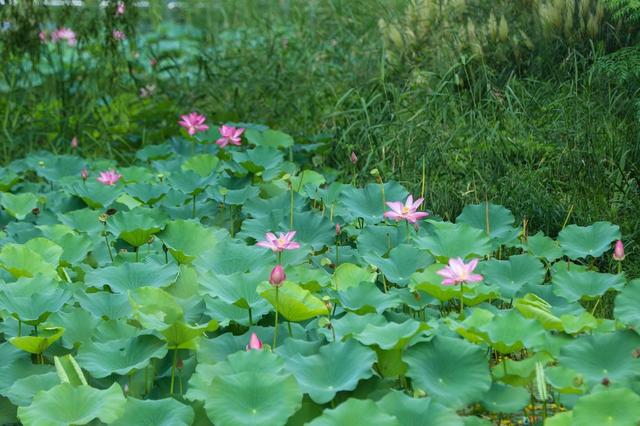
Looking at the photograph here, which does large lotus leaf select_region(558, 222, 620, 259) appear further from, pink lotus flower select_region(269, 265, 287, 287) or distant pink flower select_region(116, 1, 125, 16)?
distant pink flower select_region(116, 1, 125, 16)

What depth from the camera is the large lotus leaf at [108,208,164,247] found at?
3010 millimetres

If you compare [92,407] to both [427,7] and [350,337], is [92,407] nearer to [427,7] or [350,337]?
[350,337]

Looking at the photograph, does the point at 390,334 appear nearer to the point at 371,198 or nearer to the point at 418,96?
the point at 371,198

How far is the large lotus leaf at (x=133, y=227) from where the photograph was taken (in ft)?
9.87

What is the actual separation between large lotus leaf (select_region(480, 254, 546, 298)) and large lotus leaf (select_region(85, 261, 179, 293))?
2.84ft

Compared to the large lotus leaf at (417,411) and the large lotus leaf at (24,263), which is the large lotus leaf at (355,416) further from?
the large lotus leaf at (24,263)

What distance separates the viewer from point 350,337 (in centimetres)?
229

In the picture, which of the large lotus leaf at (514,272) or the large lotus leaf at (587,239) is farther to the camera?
the large lotus leaf at (587,239)

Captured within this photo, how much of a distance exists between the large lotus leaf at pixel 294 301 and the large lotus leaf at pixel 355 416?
0.43m

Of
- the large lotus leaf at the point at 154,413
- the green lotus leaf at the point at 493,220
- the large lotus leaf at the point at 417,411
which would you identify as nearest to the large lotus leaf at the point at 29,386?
the large lotus leaf at the point at 154,413

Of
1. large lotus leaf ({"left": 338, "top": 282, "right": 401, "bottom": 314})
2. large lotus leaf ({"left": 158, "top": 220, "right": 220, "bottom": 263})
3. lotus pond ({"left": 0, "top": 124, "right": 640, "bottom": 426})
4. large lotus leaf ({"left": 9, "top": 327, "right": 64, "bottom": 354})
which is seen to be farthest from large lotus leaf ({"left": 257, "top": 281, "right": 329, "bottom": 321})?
large lotus leaf ({"left": 158, "top": 220, "right": 220, "bottom": 263})

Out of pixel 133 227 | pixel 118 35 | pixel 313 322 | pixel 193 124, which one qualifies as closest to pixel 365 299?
pixel 313 322

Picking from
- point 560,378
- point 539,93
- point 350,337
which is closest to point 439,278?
point 350,337

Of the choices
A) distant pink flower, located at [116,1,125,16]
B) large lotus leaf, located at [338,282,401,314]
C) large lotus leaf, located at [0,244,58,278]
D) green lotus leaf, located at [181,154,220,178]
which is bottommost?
green lotus leaf, located at [181,154,220,178]
